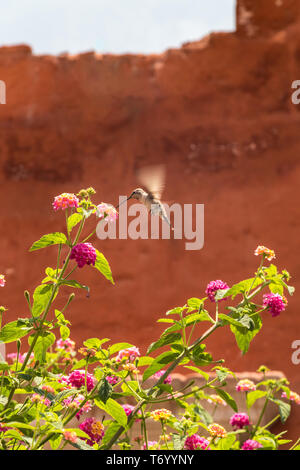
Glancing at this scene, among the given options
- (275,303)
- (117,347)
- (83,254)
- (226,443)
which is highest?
(83,254)

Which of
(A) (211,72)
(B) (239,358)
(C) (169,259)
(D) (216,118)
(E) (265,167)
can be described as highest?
(A) (211,72)

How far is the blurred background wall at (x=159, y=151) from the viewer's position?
680cm

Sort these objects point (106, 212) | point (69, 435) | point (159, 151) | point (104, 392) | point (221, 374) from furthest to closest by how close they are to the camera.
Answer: point (159, 151) → point (221, 374) → point (106, 212) → point (104, 392) → point (69, 435)

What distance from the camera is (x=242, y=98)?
7.30 metres

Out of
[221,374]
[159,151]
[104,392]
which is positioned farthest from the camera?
[159,151]

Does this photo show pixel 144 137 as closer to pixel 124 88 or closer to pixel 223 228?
pixel 124 88

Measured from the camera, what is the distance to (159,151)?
7.30 meters

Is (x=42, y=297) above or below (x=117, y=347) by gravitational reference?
above

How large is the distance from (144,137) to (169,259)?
4.84ft

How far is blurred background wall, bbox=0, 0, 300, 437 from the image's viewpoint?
680cm

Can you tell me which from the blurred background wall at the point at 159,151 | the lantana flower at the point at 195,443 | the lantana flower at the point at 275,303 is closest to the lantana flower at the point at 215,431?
the lantana flower at the point at 195,443

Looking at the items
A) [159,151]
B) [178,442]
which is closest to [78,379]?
[178,442]

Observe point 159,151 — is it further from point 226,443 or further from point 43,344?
point 43,344
